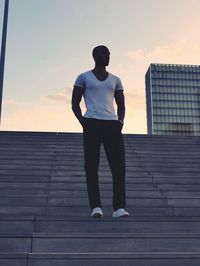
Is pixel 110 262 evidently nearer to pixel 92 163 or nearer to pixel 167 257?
pixel 167 257

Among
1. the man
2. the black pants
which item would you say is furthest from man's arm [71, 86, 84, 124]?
the black pants

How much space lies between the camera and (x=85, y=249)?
10.7ft

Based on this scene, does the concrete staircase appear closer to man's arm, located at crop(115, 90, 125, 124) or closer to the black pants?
the black pants

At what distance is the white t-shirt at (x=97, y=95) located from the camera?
4.30 m

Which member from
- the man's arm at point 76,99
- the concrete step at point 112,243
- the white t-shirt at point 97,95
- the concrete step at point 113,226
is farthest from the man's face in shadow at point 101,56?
the concrete step at point 112,243

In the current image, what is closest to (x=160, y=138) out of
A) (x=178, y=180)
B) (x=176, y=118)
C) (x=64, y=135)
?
(x=64, y=135)

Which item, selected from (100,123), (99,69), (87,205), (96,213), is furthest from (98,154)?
(87,205)

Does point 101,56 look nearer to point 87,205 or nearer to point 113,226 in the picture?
point 113,226

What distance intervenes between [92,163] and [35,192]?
2.02m

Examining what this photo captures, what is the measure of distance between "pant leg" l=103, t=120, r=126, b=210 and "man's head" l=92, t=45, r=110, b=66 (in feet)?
2.10

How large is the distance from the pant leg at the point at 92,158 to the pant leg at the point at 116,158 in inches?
4.4

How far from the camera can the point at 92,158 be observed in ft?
13.8

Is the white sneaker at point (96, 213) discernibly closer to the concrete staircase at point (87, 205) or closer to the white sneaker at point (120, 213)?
the concrete staircase at point (87, 205)

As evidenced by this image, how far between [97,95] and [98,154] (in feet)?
1.98
